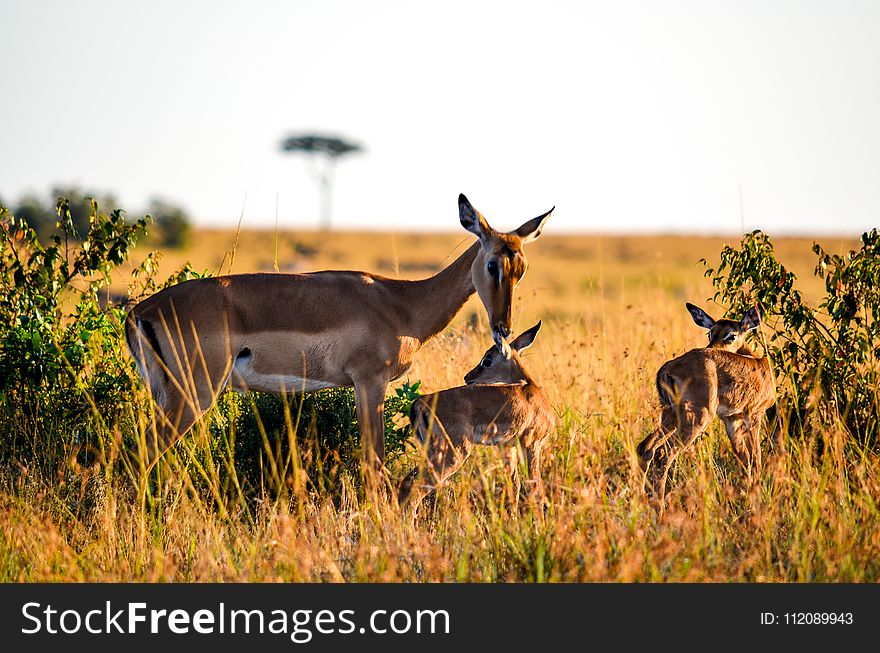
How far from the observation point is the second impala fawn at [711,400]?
282 inches

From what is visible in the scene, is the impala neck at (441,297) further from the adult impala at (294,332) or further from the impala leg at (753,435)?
the impala leg at (753,435)

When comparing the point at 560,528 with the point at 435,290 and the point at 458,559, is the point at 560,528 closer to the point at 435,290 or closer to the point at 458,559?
the point at 458,559

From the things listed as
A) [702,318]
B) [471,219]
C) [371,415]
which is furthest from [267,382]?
[702,318]

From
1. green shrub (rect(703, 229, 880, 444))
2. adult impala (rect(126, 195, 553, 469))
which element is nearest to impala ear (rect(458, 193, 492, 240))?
adult impala (rect(126, 195, 553, 469))

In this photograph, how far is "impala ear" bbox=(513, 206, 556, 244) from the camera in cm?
780

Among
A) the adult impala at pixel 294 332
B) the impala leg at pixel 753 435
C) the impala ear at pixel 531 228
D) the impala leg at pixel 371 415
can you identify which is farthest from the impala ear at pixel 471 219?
the impala leg at pixel 753 435

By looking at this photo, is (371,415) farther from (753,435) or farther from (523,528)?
(753,435)

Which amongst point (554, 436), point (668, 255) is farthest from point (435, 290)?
point (668, 255)

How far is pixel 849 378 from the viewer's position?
8.00 meters

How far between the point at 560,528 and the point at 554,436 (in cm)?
276

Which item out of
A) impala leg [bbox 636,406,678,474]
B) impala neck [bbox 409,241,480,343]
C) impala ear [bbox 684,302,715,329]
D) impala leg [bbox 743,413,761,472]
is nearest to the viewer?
impala leg [bbox 636,406,678,474]

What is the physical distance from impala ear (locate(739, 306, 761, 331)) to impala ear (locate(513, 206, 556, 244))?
5.37 ft

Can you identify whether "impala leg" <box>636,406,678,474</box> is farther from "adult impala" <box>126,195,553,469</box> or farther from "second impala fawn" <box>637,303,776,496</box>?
"adult impala" <box>126,195,553,469</box>

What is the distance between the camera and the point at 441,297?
25.6ft
